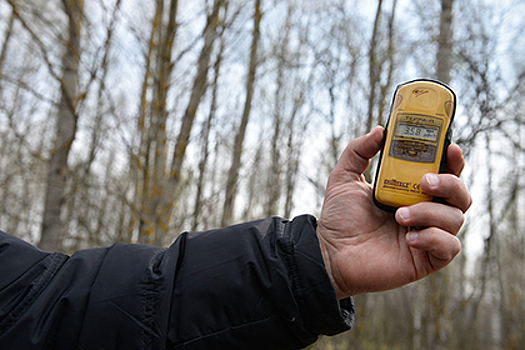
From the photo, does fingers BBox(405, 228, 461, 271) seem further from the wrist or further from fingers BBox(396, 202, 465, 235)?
the wrist

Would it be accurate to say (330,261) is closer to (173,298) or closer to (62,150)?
(173,298)

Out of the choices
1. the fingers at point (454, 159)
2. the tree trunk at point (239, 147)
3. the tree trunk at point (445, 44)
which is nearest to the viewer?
the fingers at point (454, 159)

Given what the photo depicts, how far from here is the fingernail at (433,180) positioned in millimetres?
1137

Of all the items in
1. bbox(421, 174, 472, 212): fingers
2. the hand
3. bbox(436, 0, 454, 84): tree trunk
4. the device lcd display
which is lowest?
the hand

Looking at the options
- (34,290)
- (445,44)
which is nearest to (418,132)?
(34,290)

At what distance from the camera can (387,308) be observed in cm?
1658

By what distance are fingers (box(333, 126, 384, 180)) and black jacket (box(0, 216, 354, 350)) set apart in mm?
362

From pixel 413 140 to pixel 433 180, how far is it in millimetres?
212

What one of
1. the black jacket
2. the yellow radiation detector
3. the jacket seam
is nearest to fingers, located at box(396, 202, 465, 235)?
the yellow radiation detector

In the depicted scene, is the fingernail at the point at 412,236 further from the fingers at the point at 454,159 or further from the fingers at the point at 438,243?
the fingers at the point at 454,159

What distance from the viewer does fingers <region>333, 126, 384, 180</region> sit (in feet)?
4.56

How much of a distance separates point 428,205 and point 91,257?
3.94 ft

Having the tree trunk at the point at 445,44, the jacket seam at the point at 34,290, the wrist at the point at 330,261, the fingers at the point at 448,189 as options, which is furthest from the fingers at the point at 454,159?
the tree trunk at the point at 445,44

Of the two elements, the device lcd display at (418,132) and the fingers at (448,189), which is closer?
the fingers at (448,189)
